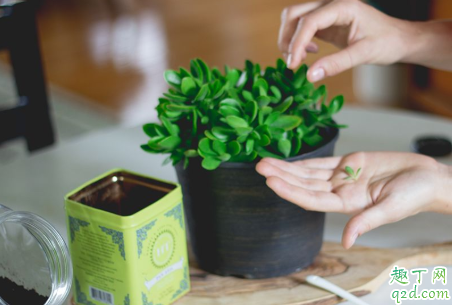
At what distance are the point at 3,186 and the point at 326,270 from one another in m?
0.70

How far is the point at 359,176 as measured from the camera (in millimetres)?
890

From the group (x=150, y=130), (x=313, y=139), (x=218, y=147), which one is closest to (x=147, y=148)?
(x=150, y=130)

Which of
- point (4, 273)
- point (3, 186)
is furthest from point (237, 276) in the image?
point (3, 186)

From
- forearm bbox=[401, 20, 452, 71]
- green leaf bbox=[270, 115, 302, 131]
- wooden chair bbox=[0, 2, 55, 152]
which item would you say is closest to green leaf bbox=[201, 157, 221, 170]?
green leaf bbox=[270, 115, 302, 131]

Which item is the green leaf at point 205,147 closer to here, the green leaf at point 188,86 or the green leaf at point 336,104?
the green leaf at point 188,86

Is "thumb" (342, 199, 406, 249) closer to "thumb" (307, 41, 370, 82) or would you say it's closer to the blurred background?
"thumb" (307, 41, 370, 82)

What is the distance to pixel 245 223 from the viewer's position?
84 cm

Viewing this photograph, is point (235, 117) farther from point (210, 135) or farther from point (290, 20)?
point (290, 20)

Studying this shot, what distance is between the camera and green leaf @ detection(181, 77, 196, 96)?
2.76 ft

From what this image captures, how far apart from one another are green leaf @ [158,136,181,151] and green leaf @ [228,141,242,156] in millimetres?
78

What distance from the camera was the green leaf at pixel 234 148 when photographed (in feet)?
2.59

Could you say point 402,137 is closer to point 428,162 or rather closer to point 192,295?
point 428,162

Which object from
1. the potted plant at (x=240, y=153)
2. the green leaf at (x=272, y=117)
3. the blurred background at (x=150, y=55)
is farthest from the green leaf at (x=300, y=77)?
the blurred background at (x=150, y=55)

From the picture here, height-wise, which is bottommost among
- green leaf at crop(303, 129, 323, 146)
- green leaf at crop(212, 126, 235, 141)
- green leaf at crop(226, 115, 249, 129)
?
green leaf at crop(303, 129, 323, 146)
